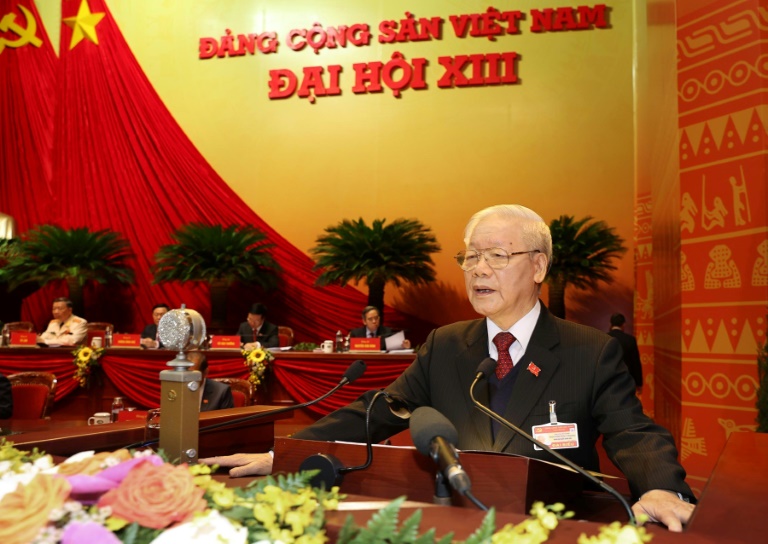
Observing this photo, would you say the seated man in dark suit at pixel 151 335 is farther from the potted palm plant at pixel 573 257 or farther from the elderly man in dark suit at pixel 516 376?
the elderly man in dark suit at pixel 516 376

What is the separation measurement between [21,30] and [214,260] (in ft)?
16.7

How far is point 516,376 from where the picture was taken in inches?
72.8

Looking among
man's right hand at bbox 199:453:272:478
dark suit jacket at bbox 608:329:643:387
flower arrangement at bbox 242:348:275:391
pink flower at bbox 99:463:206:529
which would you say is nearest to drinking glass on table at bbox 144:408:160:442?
man's right hand at bbox 199:453:272:478

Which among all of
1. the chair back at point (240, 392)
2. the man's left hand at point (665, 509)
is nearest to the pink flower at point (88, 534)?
the man's left hand at point (665, 509)

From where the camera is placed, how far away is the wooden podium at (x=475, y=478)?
3.74 ft

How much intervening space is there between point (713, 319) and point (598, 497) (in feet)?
7.65

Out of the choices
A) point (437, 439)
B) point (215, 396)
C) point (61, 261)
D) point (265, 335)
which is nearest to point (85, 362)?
point (265, 335)

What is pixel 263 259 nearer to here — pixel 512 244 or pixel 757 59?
pixel 757 59

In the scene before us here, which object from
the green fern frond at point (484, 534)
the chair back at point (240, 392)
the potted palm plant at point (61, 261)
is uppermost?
the potted palm plant at point (61, 261)

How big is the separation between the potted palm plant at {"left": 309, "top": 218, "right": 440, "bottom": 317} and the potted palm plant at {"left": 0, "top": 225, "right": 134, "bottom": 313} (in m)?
2.56

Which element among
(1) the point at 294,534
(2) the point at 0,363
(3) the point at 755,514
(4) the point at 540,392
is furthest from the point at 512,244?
(2) the point at 0,363

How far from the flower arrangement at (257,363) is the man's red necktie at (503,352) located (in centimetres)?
435

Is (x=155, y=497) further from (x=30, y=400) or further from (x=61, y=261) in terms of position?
(x=61, y=261)

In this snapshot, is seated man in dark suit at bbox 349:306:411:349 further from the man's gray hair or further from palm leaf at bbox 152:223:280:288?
the man's gray hair
